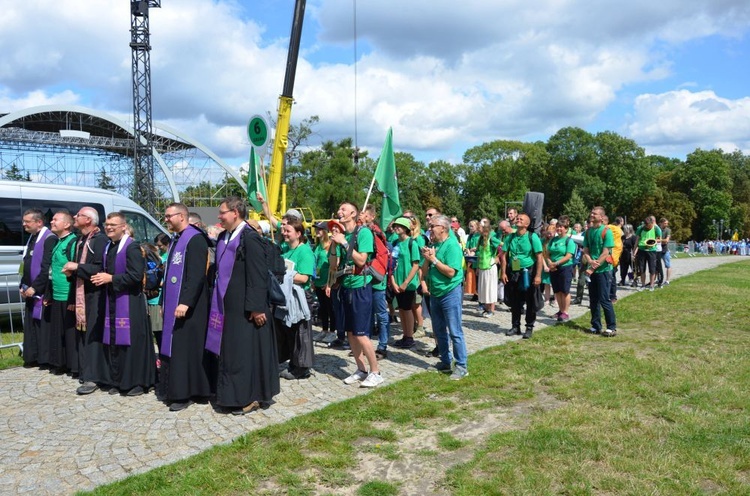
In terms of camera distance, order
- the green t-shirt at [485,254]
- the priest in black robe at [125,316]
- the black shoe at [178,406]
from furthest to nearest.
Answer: the green t-shirt at [485,254]
the priest in black robe at [125,316]
the black shoe at [178,406]

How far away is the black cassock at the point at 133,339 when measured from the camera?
5738mm

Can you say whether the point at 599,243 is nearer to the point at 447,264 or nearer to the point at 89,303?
the point at 447,264

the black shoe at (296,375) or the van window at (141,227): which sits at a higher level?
the van window at (141,227)

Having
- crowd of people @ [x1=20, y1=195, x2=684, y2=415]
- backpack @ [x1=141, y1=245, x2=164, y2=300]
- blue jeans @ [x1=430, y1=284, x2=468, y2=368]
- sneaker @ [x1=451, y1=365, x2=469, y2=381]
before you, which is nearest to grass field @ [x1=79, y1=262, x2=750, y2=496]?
sneaker @ [x1=451, y1=365, x2=469, y2=381]

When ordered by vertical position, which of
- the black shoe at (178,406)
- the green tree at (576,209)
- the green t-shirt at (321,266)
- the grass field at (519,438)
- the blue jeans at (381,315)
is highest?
the green tree at (576,209)

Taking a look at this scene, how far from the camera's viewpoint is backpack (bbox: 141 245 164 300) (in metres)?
6.18

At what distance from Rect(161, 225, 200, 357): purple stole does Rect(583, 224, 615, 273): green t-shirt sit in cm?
587

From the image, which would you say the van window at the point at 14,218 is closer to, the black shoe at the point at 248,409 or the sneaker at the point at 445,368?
the black shoe at the point at 248,409

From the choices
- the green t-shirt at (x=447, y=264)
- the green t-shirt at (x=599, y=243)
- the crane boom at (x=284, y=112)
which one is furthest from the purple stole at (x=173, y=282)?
the crane boom at (x=284, y=112)

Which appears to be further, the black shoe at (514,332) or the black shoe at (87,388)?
the black shoe at (514,332)

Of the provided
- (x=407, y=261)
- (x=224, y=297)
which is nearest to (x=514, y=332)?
(x=407, y=261)

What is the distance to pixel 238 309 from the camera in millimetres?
5078

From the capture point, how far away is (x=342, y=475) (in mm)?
3842

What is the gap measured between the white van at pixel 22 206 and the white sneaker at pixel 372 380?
5.96 meters
